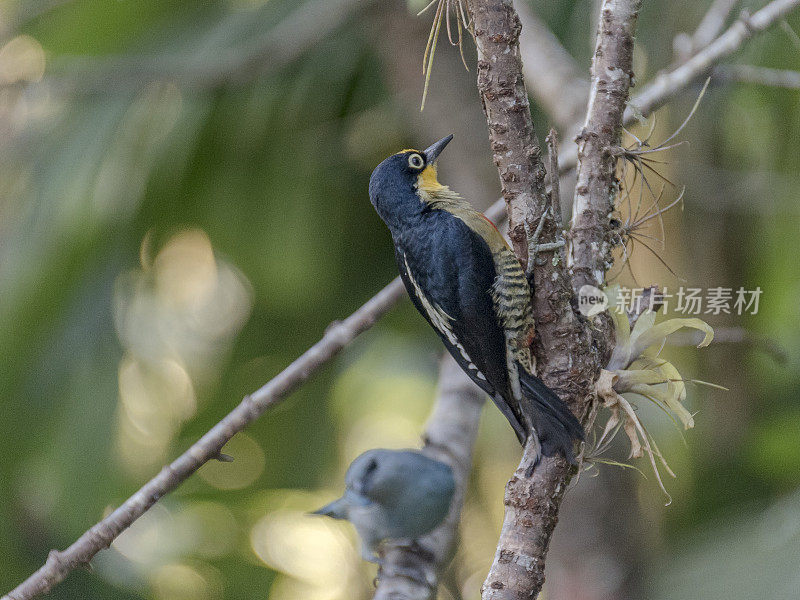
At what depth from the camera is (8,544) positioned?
527 cm

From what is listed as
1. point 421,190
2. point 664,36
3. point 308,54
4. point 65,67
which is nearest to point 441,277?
point 421,190

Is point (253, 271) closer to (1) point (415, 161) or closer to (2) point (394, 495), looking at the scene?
(1) point (415, 161)

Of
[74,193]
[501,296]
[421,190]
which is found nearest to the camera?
[501,296]

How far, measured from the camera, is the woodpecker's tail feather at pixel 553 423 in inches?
60.4

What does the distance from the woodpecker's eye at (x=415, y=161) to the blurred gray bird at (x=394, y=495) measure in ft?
2.36

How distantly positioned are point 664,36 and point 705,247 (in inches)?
49.8

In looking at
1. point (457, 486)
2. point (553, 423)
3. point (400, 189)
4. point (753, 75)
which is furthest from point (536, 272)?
point (753, 75)

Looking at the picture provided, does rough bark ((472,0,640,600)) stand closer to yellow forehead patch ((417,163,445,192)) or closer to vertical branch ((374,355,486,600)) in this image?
yellow forehead patch ((417,163,445,192))

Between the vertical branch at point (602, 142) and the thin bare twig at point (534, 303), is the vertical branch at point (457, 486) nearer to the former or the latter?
the thin bare twig at point (534, 303)

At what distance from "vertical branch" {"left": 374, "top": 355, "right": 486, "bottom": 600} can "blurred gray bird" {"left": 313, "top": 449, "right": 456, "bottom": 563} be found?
13 centimetres

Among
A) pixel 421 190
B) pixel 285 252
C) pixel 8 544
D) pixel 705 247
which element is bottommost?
pixel 8 544

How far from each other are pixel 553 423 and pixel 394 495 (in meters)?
0.59

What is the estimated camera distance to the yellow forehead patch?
2111 millimetres

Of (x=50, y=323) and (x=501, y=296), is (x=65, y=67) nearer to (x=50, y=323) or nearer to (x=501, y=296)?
(x=50, y=323)
